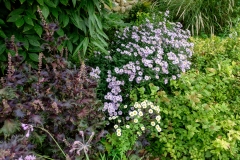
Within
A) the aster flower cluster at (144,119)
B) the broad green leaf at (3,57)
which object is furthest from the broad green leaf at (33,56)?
the aster flower cluster at (144,119)

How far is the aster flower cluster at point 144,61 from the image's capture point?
106 inches

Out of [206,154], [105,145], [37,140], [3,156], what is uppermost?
[3,156]

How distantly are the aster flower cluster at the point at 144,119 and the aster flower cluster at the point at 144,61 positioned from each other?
0.22 metres

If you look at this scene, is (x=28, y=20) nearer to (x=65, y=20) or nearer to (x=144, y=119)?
(x=65, y=20)

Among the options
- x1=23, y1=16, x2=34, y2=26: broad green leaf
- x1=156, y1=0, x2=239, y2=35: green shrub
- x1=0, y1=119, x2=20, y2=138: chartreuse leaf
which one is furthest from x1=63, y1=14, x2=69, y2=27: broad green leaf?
x1=156, y1=0, x2=239, y2=35: green shrub

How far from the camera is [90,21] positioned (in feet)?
9.09

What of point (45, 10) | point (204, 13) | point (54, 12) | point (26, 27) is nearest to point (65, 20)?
point (54, 12)

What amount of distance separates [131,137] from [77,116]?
0.50 metres

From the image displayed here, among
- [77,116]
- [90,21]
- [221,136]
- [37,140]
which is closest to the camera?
[37,140]

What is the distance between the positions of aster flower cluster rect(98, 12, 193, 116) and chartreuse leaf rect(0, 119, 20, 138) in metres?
0.84

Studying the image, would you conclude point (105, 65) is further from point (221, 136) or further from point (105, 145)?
point (221, 136)

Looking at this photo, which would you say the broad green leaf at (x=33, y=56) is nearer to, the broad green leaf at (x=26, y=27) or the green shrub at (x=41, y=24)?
the green shrub at (x=41, y=24)

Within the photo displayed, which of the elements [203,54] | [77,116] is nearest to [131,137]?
[77,116]

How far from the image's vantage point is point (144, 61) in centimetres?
278
